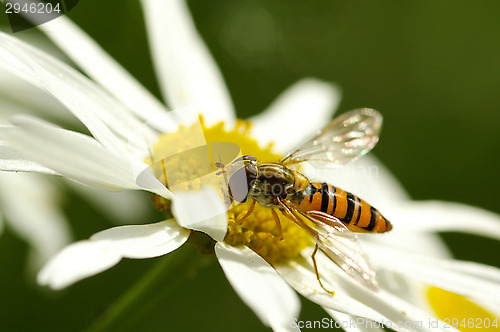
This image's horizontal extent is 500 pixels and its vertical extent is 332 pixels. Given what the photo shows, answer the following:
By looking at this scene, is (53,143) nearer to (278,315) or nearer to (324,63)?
(278,315)

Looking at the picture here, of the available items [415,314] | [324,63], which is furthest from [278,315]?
[324,63]

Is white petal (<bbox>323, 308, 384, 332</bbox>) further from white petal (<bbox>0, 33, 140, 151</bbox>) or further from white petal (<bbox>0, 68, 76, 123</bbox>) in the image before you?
white petal (<bbox>0, 68, 76, 123</bbox>)

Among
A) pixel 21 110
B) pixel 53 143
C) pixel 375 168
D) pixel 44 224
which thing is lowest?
pixel 375 168

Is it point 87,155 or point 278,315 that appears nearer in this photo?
point 278,315

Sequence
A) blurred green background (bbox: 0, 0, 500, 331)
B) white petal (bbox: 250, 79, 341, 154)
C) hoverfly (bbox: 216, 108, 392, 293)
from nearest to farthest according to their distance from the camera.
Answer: hoverfly (bbox: 216, 108, 392, 293), white petal (bbox: 250, 79, 341, 154), blurred green background (bbox: 0, 0, 500, 331)

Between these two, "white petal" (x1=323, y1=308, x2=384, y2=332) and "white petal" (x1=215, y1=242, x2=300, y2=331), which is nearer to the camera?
"white petal" (x1=215, y1=242, x2=300, y2=331)

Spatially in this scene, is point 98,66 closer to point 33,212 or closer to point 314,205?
point 33,212

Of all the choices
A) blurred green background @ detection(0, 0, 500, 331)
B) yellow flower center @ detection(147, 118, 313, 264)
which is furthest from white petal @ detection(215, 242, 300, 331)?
blurred green background @ detection(0, 0, 500, 331)

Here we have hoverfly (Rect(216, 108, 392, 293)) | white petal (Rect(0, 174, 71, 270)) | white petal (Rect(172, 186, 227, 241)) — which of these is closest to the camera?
white petal (Rect(172, 186, 227, 241))
